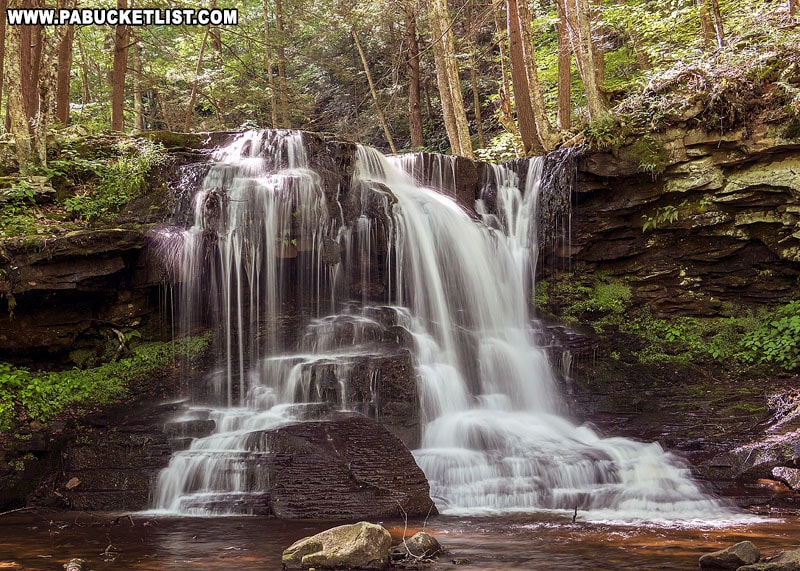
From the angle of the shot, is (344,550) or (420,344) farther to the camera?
(420,344)

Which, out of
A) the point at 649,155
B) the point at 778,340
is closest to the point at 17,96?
the point at 649,155

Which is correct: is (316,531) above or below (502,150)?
below

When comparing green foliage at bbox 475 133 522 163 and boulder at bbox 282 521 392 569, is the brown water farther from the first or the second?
green foliage at bbox 475 133 522 163

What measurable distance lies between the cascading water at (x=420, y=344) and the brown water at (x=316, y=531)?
0.67 meters

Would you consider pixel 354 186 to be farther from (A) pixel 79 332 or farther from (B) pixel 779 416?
(B) pixel 779 416

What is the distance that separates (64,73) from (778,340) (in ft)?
51.9

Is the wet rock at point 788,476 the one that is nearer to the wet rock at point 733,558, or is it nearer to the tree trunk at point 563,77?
the wet rock at point 733,558

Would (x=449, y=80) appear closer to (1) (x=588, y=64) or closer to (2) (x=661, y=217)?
(1) (x=588, y=64)

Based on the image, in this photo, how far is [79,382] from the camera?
9891 mm

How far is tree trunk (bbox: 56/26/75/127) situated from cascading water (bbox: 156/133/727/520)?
5.14 metres

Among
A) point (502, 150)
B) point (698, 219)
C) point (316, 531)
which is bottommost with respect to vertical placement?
point (316, 531)

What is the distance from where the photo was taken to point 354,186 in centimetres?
1208

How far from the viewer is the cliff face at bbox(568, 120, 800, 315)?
11031 mm

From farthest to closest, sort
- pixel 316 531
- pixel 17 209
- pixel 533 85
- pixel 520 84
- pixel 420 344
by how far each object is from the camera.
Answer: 1. pixel 533 85
2. pixel 520 84
3. pixel 420 344
4. pixel 17 209
5. pixel 316 531
